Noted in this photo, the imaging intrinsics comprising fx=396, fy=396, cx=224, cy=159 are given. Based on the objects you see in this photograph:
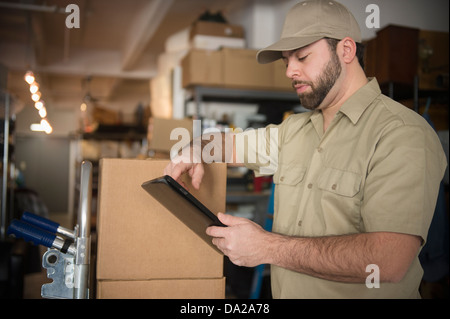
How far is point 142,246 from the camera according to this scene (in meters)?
1.07

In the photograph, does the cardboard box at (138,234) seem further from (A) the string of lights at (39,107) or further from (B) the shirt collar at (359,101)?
(B) the shirt collar at (359,101)

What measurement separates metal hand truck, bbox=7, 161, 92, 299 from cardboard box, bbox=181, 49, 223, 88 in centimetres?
259

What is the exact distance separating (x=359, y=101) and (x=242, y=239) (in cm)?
49

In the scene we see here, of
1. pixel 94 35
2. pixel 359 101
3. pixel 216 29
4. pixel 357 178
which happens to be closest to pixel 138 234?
pixel 357 178

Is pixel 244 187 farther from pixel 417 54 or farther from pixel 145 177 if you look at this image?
pixel 145 177

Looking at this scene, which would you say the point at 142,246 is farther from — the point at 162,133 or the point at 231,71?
the point at 231,71

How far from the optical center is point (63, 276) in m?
0.90

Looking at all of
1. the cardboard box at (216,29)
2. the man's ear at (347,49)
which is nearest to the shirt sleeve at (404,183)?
the man's ear at (347,49)

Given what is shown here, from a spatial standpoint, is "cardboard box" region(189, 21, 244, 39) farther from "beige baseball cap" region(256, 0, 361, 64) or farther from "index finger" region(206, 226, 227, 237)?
"index finger" region(206, 226, 227, 237)

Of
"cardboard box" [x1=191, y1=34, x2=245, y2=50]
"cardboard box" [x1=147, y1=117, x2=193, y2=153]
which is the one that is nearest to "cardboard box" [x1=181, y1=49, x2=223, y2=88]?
"cardboard box" [x1=191, y1=34, x2=245, y2=50]

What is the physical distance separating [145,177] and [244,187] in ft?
8.20

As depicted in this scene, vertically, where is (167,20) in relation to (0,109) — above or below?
above

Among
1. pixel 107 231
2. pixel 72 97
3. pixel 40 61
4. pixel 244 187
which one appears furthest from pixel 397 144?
pixel 72 97
